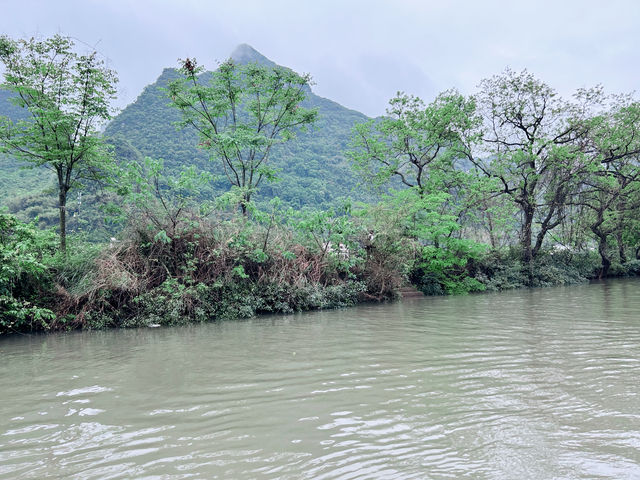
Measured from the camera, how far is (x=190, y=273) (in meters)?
10.9

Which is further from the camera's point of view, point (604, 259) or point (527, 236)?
point (604, 259)

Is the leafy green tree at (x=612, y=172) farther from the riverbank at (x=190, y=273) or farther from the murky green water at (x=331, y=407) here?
the murky green water at (x=331, y=407)

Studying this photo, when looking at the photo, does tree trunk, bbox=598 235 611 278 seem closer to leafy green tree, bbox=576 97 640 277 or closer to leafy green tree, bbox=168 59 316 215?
Answer: leafy green tree, bbox=576 97 640 277

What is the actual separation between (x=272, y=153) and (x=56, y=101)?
32.1m

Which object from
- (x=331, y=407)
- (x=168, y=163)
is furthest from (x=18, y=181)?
(x=331, y=407)

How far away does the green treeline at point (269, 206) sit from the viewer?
10.2 m

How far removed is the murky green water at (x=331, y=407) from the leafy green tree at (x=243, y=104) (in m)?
8.43

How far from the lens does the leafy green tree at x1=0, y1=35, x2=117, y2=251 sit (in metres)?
10.9

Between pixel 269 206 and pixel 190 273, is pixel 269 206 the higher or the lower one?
the higher one

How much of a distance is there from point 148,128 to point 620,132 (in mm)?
34493

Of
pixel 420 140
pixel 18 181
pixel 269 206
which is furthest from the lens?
pixel 18 181

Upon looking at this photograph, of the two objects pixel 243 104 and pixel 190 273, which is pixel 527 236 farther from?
pixel 190 273

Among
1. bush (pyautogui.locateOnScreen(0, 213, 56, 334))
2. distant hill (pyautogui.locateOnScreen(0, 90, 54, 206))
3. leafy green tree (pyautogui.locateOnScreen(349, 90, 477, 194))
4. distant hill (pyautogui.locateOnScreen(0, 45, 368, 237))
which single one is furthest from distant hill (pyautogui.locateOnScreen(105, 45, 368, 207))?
bush (pyautogui.locateOnScreen(0, 213, 56, 334))

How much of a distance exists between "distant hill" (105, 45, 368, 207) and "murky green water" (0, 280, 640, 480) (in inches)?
1007
